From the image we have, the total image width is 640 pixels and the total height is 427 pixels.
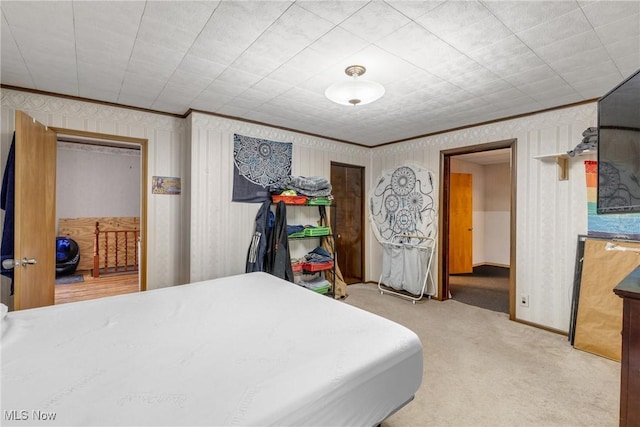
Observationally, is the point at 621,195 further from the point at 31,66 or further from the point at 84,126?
the point at 84,126

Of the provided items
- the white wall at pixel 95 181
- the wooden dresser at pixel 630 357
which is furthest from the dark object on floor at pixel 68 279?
the wooden dresser at pixel 630 357

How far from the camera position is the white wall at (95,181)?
5.61 m

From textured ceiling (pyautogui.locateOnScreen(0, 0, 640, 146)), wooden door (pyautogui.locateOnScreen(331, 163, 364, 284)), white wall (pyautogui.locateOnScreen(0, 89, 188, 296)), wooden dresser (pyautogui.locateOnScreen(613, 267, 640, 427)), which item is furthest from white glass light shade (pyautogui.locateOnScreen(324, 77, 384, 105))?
wooden door (pyautogui.locateOnScreen(331, 163, 364, 284))

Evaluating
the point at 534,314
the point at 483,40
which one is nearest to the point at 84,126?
the point at 483,40

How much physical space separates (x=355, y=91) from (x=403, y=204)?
2732 mm

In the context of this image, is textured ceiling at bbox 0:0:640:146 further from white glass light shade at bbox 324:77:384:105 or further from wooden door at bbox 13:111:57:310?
wooden door at bbox 13:111:57:310

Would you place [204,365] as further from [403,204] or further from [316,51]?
[403,204]

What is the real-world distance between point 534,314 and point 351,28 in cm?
345

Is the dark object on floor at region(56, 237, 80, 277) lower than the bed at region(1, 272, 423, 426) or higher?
lower

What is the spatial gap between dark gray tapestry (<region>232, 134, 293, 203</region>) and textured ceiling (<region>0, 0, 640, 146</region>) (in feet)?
2.03

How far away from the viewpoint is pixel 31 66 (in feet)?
7.43

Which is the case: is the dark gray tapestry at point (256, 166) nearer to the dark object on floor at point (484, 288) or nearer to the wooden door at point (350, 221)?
the wooden door at point (350, 221)

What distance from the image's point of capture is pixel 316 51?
2041 millimetres

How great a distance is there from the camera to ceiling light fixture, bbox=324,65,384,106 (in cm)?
208
